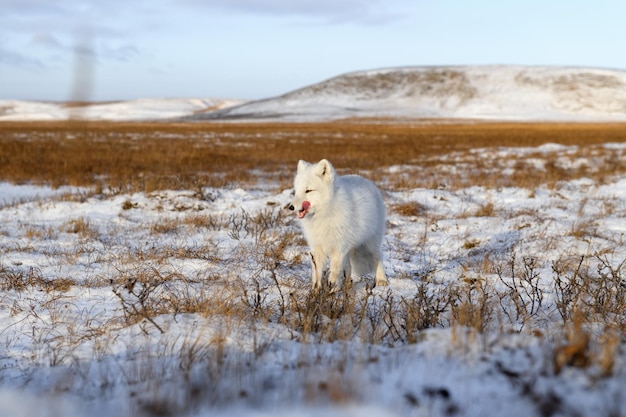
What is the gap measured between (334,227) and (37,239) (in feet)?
15.5

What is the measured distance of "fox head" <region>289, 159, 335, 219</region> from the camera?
5258 mm

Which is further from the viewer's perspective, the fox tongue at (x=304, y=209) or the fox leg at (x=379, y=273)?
the fox leg at (x=379, y=273)

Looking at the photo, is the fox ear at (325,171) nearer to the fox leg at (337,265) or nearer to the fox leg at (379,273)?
the fox leg at (337,265)

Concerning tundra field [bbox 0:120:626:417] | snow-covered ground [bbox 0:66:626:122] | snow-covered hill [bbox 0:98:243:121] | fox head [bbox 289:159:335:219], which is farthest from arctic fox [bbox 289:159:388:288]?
snow-covered hill [bbox 0:98:243:121]

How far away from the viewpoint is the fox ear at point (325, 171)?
522 cm

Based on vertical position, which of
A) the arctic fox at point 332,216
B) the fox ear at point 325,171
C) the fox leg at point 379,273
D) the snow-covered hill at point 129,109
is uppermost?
the snow-covered hill at point 129,109

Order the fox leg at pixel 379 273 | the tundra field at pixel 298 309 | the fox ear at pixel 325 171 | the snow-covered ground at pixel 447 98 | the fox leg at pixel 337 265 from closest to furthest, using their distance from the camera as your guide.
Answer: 1. the tundra field at pixel 298 309
2. the fox ear at pixel 325 171
3. the fox leg at pixel 337 265
4. the fox leg at pixel 379 273
5. the snow-covered ground at pixel 447 98

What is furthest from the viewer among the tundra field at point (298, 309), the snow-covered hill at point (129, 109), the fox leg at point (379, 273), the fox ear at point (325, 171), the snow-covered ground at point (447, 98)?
the snow-covered hill at point (129, 109)

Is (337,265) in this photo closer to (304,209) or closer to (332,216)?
(332,216)

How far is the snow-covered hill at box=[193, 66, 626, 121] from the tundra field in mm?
86016

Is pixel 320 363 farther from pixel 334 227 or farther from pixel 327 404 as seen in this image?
pixel 334 227

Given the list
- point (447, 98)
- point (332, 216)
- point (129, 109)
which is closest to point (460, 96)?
point (447, 98)

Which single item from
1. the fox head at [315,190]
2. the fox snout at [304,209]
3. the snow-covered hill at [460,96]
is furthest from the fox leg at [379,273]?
the snow-covered hill at [460,96]

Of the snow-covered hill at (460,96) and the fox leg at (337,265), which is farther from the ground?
the snow-covered hill at (460,96)
